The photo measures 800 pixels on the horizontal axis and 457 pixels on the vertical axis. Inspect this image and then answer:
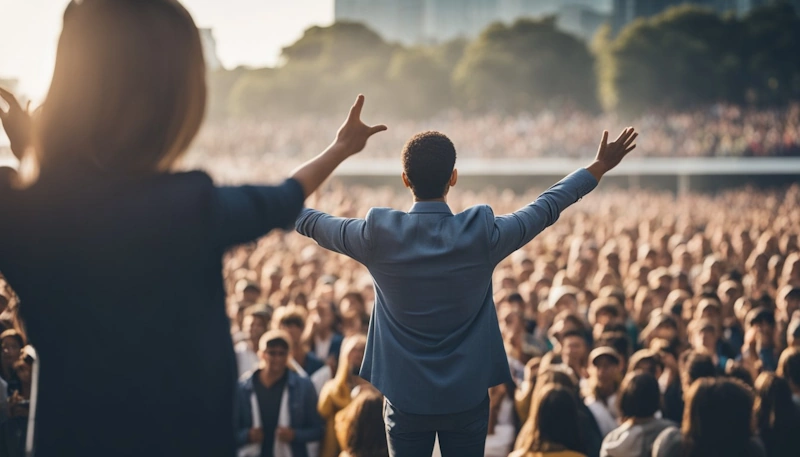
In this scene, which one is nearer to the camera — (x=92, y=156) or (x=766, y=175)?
(x=92, y=156)

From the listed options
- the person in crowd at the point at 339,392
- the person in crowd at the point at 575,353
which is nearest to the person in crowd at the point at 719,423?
the person in crowd at the point at 575,353

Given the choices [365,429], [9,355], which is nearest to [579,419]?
[365,429]

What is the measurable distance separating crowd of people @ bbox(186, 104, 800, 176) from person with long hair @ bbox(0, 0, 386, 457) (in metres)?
36.0

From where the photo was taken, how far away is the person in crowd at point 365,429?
4.95m

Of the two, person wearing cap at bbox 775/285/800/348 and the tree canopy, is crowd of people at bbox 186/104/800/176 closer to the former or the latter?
the tree canopy

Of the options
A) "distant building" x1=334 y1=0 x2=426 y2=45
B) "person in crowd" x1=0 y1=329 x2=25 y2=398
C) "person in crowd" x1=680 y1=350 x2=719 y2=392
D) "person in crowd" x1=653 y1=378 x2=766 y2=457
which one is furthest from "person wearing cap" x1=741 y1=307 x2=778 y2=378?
"distant building" x1=334 y1=0 x2=426 y2=45

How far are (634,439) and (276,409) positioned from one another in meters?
2.06

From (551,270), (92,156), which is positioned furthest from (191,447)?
(551,270)

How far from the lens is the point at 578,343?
6395 millimetres

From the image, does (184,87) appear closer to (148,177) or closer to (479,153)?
(148,177)

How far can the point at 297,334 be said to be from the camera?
279 inches

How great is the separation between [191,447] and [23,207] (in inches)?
20.1

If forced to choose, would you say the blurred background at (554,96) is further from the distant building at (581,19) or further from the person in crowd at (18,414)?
the person in crowd at (18,414)

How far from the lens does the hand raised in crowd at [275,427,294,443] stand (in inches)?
225
